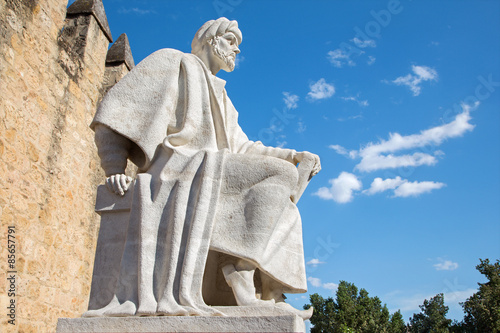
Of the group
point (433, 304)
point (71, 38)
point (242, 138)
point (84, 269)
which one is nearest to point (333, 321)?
point (433, 304)

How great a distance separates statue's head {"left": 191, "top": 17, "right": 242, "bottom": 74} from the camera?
12.9 feet

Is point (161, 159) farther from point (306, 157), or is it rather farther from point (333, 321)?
point (333, 321)

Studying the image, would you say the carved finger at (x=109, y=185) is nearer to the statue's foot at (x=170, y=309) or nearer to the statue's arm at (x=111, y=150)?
the statue's arm at (x=111, y=150)

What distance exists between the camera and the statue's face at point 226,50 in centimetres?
393

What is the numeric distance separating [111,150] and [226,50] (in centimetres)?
124

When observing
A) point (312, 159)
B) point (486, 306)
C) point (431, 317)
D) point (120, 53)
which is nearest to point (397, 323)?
point (431, 317)

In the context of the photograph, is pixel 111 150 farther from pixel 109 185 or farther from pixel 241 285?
pixel 241 285

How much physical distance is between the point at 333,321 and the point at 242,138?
17.6 meters

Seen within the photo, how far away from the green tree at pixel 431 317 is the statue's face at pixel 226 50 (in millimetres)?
18704

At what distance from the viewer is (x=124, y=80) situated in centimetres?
351

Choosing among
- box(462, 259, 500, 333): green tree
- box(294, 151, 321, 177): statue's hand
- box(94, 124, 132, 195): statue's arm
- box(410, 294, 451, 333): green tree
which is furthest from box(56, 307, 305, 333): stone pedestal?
box(410, 294, 451, 333): green tree

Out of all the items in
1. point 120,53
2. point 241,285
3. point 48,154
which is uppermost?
point 120,53

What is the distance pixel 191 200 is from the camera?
3.08 metres

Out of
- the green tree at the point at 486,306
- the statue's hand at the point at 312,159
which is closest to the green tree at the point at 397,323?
the green tree at the point at 486,306
